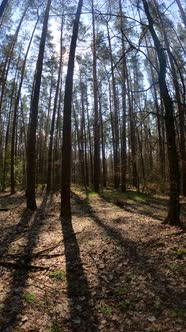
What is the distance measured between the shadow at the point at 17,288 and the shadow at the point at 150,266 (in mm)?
2014

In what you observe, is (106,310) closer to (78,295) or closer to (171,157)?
(78,295)

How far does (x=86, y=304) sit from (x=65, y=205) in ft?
18.4

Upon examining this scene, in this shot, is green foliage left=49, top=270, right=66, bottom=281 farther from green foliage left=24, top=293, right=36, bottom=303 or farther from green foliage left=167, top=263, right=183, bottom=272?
green foliage left=167, top=263, right=183, bottom=272

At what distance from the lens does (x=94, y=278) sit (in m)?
5.23

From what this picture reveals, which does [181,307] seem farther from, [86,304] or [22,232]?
[22,232]

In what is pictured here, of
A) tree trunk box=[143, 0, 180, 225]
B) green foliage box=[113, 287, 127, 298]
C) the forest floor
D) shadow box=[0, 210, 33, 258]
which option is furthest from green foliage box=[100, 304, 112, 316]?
tree trunk box=[143, 0, 180, 225]

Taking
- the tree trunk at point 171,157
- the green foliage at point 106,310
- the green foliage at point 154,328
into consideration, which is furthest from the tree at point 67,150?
the green foliage at point 154,328

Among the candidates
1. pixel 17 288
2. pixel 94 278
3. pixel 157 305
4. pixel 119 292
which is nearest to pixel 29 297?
pixel 17 288

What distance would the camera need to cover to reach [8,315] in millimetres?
4176

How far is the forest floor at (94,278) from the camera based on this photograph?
13.1 ft

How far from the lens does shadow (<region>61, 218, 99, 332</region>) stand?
13.0 ft

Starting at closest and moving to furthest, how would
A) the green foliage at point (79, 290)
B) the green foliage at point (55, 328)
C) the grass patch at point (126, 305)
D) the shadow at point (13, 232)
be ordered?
1. the green foliage at point (55, 328)
2. the grass patch at point (126, 305)
3. the green foliage at point (79, 290)
4. the shadow at point (13, 232)

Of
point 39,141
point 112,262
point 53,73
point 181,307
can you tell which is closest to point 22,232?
point 112,262

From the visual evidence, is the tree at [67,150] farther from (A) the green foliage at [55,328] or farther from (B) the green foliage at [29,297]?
(A) the green foliage at [55,328]
